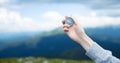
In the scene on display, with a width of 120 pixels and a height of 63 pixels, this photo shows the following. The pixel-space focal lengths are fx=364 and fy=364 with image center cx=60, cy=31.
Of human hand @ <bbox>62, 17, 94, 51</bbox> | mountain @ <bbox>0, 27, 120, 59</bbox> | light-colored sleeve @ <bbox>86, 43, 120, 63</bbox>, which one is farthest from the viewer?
mountain @ <bbox>0, 27, 120, 59</bbox>

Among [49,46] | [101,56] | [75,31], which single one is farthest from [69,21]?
[49,46]

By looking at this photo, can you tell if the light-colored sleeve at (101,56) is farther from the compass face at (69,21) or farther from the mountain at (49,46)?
the mountain at (49,46)


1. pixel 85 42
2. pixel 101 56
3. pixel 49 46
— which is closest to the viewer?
pixel 101 56

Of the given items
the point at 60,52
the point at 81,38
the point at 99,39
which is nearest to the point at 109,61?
the point at 81,38

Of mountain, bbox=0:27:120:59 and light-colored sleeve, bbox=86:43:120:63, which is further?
mountain, bbox=0:27:120:59

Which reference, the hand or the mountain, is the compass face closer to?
the hand

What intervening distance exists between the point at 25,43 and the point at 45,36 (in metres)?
0.51

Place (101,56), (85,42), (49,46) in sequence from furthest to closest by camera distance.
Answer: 1. (49,46)
2. (85,42)
3. (101,56)

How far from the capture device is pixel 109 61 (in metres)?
1.07

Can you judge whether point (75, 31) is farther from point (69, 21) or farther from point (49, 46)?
point (49, 46)

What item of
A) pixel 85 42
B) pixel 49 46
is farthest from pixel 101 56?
pixel 49 46

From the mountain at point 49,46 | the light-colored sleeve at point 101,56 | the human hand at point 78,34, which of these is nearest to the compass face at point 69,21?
the human hand at point 78,34

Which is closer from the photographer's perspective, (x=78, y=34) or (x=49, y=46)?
(x=78, y=34)

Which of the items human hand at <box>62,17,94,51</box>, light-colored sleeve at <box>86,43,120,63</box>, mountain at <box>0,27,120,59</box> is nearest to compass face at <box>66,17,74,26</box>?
human hand at <box>62,17,94,51</box>
